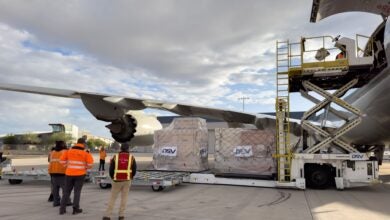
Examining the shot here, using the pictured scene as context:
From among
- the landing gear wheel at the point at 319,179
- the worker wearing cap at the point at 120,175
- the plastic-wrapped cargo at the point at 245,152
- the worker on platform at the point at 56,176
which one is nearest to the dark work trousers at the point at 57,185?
the worker on platform at the point at 56,176

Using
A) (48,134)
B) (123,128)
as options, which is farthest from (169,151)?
(48,134)

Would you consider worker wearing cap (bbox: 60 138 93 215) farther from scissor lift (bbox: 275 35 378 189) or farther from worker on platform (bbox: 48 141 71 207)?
scissor lift (bbox: 275 35 378 189)

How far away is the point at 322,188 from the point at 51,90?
10.8 m

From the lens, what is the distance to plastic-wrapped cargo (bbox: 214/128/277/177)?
14.0 metres

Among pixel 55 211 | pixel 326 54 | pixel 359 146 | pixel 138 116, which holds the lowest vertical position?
pixel 55 211

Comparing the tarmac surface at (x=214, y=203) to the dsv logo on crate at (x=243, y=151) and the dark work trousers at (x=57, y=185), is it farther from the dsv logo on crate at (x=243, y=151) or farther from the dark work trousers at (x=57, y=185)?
the dsv logo on crate at (x=243, y=151)

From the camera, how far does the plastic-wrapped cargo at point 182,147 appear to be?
14.8m

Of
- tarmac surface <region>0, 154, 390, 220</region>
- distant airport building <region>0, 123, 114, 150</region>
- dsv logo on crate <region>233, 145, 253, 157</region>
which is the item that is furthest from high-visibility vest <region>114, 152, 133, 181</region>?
distant airport building <region>0, 123, 114, 150</region>

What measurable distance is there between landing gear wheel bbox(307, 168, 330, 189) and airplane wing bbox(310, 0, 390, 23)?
6.05m

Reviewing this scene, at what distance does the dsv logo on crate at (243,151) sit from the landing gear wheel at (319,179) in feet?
8.22

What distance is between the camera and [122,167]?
24.4 ft

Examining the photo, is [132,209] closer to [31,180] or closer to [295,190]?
[295,190]

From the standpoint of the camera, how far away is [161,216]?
7520 millimetres

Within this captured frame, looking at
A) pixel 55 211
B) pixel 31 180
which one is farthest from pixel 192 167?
pixel 55 211
